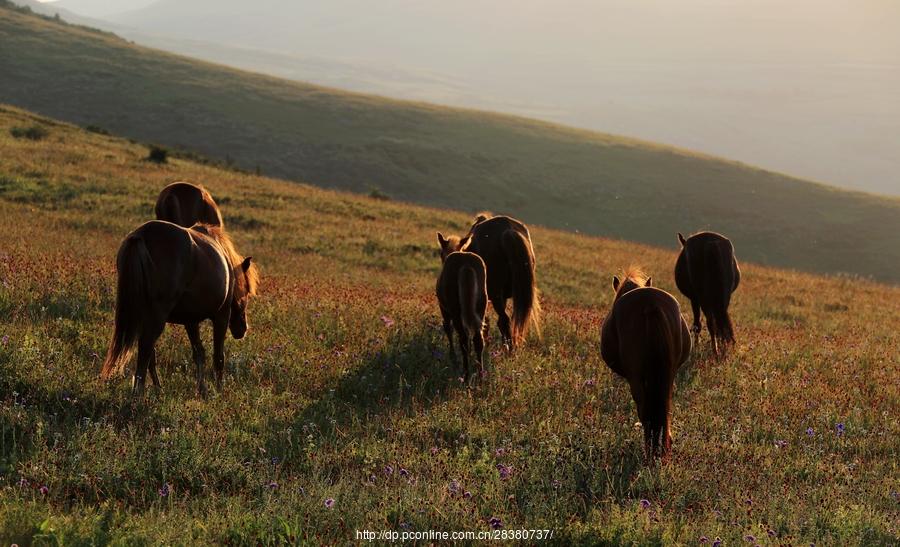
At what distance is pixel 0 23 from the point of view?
75000mm

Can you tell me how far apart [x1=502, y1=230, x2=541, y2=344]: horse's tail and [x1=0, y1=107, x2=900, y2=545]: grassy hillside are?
449mm

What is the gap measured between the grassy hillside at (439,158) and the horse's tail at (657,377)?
44.5 m

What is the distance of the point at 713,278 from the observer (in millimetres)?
11742

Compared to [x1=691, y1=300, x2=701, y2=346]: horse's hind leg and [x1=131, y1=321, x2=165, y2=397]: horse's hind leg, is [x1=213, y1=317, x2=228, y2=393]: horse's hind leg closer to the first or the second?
[x1=131, y1=321, x2=165, y2=397]: horse's hind leg

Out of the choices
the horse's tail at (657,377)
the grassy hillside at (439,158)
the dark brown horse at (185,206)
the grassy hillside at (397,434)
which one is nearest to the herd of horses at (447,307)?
the horse's tail at (657,377)

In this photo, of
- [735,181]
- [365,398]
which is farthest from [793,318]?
[735,181]

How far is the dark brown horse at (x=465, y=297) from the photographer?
30.4 feet

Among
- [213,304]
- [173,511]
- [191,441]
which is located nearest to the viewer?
Answer: [173,511]

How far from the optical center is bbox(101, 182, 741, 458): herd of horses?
652 cm

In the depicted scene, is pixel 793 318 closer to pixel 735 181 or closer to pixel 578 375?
pixel 578 375

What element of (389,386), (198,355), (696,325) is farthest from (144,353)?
(696,325)

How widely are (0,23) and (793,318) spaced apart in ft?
274

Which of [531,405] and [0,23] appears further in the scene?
[0,23]

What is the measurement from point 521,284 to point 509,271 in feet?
1.36
